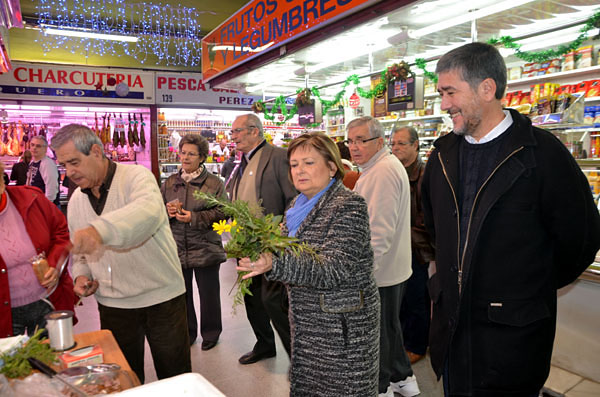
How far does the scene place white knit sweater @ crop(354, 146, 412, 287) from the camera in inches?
105

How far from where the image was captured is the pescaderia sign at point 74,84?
8.44m

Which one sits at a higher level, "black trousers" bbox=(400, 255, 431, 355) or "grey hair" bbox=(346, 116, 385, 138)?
"grey hair" bbox=(346, 116, 385, 138)

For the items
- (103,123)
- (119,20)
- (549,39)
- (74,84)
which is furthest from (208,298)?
(119,20)

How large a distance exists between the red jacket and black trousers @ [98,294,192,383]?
0.27 meters

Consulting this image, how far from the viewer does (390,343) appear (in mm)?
2906

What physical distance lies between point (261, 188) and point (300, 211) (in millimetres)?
1534

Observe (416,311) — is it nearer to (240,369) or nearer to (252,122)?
(240,369)

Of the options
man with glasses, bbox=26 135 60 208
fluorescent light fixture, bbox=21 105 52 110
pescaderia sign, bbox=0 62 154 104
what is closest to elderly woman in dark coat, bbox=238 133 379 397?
man with glasses, bbox=26 135 60 208

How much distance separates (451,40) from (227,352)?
3.96 m

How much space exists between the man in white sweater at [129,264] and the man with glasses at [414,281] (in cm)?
199

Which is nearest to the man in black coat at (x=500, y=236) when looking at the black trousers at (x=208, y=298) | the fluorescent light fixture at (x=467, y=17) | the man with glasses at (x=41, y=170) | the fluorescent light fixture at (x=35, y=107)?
the fluorescent light fixture at (x=467, y=17)

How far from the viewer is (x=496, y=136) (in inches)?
66.5

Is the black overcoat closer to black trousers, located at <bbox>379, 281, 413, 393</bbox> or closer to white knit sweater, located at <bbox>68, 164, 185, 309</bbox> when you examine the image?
black trousers, located at <bbox>379, 281, 413, 393</bbox>

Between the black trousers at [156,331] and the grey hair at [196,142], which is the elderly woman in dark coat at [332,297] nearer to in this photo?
the black trousers at [156,331]
